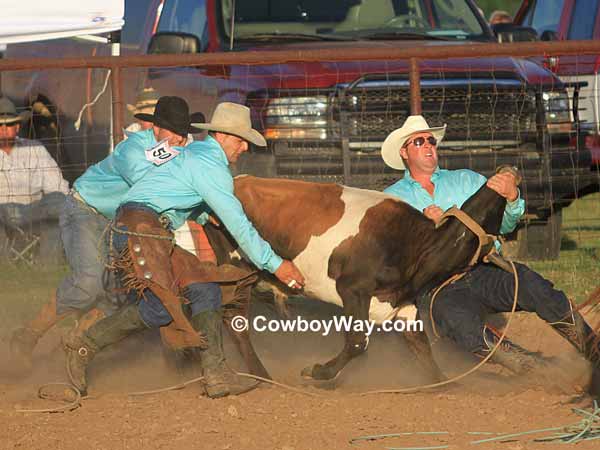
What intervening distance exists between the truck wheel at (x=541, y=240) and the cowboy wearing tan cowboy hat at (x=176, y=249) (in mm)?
3532

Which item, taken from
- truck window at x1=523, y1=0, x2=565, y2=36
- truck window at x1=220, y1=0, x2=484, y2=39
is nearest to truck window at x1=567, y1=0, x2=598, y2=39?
truck window at x1=523, y1=0, x2=565, y2=36

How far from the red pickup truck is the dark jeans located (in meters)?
2.03

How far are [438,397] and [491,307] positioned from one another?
30.3 inches

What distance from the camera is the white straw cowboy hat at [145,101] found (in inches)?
353

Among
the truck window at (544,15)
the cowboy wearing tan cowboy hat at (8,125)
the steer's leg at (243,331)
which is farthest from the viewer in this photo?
the truck window at (544,15)

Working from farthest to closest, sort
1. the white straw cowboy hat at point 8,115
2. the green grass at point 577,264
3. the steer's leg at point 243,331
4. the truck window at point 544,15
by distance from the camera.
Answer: the truck window at point 544,15
the white straw cowboy hat at point 8,115
the green grass at point 577,264
the steer's leg at point 243,331

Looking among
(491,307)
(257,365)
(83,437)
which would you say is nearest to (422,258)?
(491,307)

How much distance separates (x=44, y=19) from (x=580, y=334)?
15.8 feet

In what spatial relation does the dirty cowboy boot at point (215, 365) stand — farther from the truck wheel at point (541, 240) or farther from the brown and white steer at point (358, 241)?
the truck wheel at point (541, 240)

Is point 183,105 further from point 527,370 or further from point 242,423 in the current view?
point 527,370

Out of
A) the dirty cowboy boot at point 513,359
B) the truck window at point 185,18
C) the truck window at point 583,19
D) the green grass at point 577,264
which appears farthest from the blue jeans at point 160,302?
the truck window at point 583,19

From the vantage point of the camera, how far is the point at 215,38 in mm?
9477

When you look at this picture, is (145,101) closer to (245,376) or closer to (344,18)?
(344,18)

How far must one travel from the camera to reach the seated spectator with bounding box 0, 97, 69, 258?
9906 millimetres
